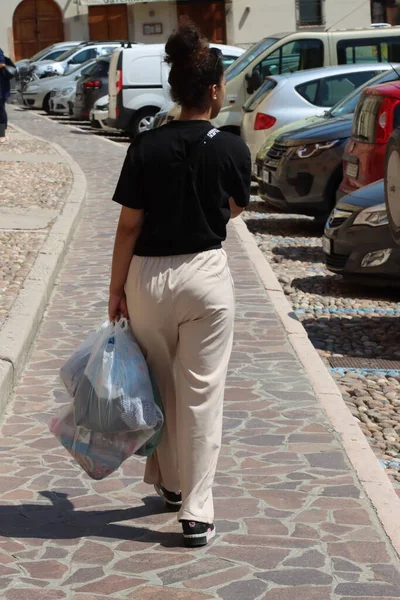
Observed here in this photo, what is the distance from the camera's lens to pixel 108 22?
47500 mm

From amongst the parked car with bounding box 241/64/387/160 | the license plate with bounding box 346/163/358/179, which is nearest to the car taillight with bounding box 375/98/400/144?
the license plate with bounding box 346/163/358/179

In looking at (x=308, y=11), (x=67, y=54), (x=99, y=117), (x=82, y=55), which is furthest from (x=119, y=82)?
(x=308, y=11)

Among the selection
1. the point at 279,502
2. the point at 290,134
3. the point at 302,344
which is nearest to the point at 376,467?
the point at 279,502

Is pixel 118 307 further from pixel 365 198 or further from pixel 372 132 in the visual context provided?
pixel 372 132

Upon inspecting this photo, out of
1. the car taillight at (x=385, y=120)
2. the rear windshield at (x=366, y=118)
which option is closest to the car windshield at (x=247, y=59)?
the rear windshield at (x=366, y=118)

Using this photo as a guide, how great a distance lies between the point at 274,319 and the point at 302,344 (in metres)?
0.78

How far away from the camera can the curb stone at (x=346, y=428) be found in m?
4.70

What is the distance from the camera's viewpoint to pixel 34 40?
48219mm

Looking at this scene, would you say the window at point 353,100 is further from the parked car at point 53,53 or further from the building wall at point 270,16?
the building wall at point 270,16

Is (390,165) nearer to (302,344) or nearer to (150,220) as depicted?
(302,344)

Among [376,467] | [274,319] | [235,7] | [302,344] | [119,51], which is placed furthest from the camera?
[235,7]

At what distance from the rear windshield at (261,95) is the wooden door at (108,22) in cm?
3225

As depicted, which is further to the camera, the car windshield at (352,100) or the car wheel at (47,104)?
the car wheel at (47,104)

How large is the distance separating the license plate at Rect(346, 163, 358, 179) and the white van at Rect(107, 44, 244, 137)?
12.2m
